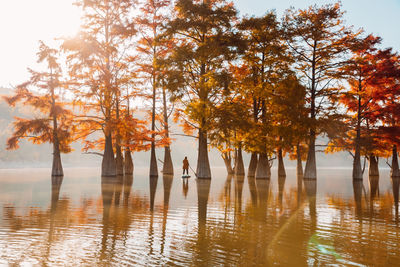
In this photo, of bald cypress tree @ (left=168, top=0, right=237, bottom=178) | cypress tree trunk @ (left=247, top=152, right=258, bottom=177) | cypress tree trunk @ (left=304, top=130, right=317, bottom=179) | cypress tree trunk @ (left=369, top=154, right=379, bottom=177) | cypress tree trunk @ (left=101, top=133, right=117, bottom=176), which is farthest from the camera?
cypress tree trunk @ (left=369, top=154, right=379, bottom=177)

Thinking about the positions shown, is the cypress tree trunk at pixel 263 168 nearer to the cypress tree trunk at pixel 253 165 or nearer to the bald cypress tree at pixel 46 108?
the cypress tree trunk at pixel 253 165

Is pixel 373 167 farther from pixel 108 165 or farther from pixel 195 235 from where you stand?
pixel 195 235

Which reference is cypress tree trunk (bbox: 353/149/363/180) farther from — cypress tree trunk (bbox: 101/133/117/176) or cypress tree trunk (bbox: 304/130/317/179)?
cypress tree trunk (bbox: 101/133/117/176)

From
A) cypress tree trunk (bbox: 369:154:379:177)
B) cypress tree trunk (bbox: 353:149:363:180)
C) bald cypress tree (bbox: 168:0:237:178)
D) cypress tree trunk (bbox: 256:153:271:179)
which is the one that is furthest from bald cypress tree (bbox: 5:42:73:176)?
cypress tree trunk (bbox: 369:154:379:177)

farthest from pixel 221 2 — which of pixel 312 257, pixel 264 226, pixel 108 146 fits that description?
pixel 312 257

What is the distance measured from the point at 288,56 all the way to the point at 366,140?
1060 cm

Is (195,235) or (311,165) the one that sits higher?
(311,165)

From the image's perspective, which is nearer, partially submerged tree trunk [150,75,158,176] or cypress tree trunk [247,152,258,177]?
partially submerged tree trunk [150,75,158,176]

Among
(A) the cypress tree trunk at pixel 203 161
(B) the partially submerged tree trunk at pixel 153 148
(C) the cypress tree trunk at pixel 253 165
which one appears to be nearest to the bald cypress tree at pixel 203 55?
(A) the cypress tree trunk at pixel 203 161

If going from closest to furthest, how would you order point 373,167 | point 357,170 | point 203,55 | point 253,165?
point 203,55, point 357,170, point 253,165, point 373,167

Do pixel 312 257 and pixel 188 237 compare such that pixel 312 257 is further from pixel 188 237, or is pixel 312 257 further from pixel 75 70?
pixel 75 70

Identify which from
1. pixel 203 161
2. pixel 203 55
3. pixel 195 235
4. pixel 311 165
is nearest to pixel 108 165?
pixel 203 161

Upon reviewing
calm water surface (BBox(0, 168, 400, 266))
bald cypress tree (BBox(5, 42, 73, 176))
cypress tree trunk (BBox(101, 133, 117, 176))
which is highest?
bald cypress tree (BBox(5, 42, 73, 176))

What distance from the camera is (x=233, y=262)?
234 inches
